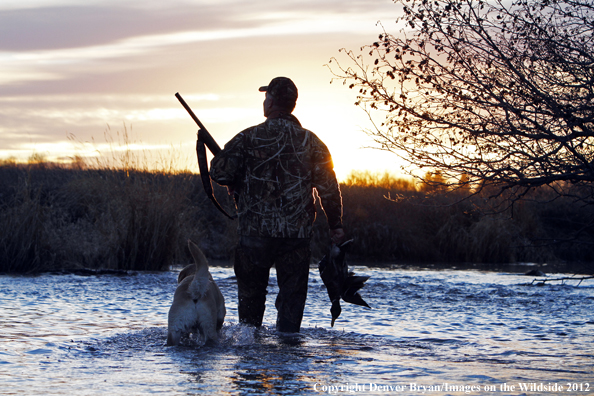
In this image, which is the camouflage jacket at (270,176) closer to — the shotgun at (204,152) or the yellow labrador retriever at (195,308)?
the shotgun at (204,152)

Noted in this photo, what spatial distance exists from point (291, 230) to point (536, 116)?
111 inches

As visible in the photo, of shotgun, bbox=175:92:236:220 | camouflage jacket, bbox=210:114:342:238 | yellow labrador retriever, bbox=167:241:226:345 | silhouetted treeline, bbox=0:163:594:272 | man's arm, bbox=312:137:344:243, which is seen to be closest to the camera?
yellow labrador retriever, bbox=167:241:226:345

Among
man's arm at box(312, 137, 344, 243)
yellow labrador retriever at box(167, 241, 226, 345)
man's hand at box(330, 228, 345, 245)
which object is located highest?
man's arm at box(312, 137, 344, 243)

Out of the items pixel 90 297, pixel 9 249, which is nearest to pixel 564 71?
pixel 90 297

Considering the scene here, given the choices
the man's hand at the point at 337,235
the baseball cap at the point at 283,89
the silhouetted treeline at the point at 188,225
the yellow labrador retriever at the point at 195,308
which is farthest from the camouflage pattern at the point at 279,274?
the silhouetted treeline at the point at 188,225

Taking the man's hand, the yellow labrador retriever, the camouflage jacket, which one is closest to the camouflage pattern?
the camouflage jacket

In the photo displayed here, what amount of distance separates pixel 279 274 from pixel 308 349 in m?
0.67

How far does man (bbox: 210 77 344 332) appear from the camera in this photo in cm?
486

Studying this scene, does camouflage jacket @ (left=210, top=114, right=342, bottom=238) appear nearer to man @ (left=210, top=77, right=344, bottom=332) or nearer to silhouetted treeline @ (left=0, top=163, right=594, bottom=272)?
man @ (left=210, top=77, right=344, bottom=332)

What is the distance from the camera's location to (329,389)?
348cm

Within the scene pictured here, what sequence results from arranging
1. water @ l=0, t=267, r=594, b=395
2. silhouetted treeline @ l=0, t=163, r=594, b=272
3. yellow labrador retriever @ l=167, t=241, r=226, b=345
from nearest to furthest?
water @ l=0, t=267, r=594, b=395 < yellow labrador retriever @ l=167, t=241, r=226, b=345 < silhouetted treeline @ l=0, t=163, r=594, b=272

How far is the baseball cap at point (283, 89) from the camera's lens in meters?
5.04

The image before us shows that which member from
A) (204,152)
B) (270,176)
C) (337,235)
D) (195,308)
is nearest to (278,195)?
(270,176)

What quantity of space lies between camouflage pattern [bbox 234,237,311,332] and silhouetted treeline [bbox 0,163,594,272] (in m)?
2.30
